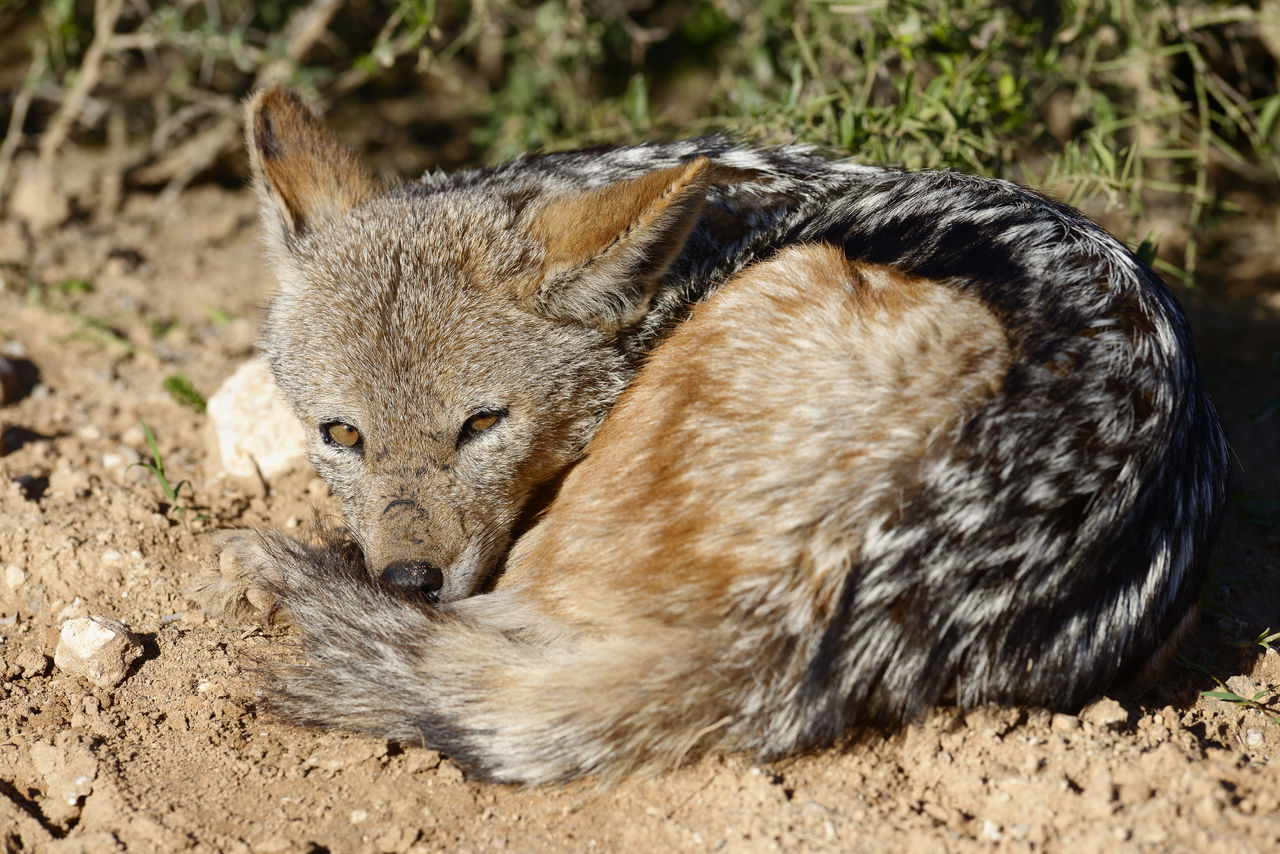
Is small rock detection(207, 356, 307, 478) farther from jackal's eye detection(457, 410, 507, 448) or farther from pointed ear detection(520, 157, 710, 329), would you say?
pointed ear detection(520, 157, 710, 329)

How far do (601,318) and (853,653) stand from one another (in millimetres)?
1706

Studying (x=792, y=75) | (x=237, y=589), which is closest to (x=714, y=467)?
(x=237, y=589)

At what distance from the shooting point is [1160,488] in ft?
10.3

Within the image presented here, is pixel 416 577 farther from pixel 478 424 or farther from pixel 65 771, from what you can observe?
pixel 65 771

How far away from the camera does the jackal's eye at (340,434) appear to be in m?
3.87

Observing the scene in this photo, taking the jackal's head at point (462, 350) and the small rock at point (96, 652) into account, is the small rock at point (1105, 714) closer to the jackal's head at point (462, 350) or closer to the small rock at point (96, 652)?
the jackal's head at point (462, 350)

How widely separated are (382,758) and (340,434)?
1281 mm

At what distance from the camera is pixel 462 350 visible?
3762 mm

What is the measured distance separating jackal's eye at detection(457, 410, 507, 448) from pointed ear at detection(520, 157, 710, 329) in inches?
17.7

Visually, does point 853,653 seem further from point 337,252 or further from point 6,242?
point 6,242

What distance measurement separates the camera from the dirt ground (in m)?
2.84

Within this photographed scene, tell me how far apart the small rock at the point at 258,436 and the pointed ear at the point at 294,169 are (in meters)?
0.75

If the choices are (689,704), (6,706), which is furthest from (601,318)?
(6,706)

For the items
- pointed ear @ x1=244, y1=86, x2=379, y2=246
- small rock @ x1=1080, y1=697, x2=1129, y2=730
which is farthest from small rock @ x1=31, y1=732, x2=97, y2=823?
small rock @ x1=1080, y1=697, x2=1129, y2=730
